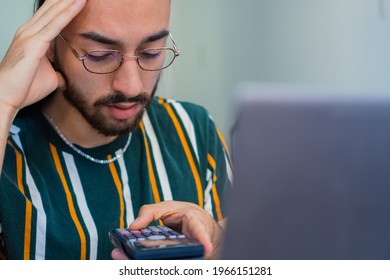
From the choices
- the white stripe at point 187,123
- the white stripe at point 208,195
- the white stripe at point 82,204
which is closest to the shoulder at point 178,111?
the white stripe at point 187,123

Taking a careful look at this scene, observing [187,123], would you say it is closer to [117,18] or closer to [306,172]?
[117,18]

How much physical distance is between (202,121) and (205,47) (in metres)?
0.60

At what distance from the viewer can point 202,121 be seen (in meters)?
1.26

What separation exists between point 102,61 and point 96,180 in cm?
25

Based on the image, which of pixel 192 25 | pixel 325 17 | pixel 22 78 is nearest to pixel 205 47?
pixel 192 25

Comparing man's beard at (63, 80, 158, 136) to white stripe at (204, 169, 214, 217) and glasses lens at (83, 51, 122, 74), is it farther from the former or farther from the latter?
white stripe at (204, 169, 214, 217)

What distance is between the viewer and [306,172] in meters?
0.36

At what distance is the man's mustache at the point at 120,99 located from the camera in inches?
39.3

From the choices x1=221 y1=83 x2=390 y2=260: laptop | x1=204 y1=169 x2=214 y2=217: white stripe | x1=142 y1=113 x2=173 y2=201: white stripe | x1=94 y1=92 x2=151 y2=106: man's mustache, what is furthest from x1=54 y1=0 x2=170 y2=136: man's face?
x1=221 y1=83 x2=390 y2=260: laptop

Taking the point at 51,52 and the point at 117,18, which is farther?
the point at 51,52

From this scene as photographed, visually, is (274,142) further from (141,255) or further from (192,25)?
(192,25)

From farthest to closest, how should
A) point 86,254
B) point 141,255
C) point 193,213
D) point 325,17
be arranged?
point 325,17 < point 86,254 < point 193,213 < point 141,255

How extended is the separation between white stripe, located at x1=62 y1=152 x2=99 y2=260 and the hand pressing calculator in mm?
296

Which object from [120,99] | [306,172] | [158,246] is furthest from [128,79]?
[306,172]
